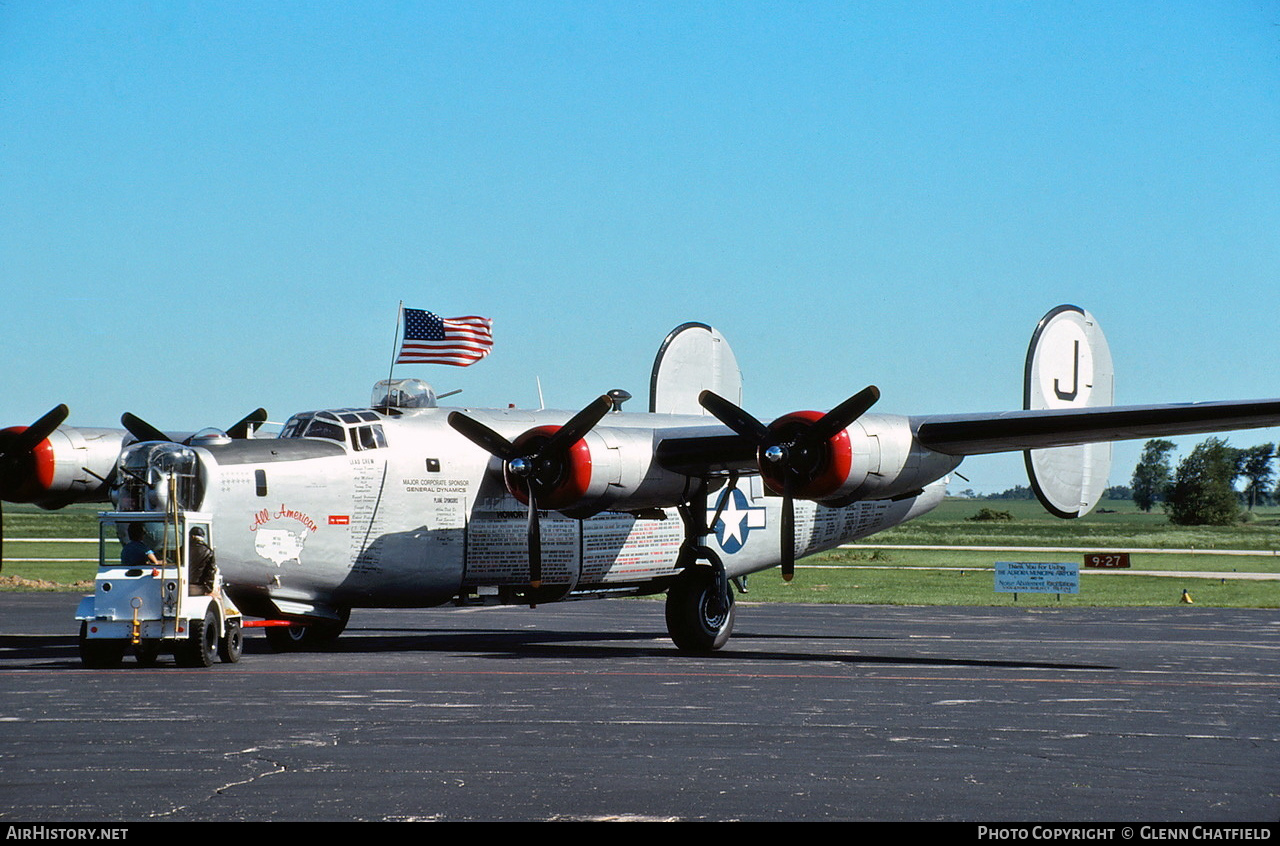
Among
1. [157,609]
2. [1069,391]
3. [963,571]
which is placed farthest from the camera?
[963,571]

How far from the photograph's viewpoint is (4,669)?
1836cm

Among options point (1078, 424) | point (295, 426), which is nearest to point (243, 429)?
point (295, 426)

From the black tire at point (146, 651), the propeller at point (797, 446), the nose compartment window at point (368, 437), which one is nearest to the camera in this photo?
the black tire at point (146, 651)

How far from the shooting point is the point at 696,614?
22562mm

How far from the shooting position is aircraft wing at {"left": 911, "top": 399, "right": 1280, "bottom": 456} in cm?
1980

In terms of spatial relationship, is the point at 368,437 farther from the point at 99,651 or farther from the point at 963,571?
the point at 963,571

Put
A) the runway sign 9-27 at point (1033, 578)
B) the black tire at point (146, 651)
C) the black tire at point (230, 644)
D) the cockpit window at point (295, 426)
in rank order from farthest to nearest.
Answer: the runway sign 9-27 at point (1033, 578) → the cockpit window at point (295, 426) → the black tire at point (230, 644) → the black tire at point (146, 651)

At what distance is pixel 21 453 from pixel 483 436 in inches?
317

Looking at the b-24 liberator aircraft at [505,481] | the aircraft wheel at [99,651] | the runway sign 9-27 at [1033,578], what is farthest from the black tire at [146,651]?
the runway sign 9-27 at [1033,578]

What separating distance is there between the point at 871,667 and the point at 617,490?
478 centimetres

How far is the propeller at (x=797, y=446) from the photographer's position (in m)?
20.1

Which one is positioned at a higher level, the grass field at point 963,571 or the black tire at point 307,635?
the black tire at point 307,635

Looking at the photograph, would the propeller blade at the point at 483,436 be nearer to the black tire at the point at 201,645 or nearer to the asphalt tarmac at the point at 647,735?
the asphalt tarmac at the point at 647,735
